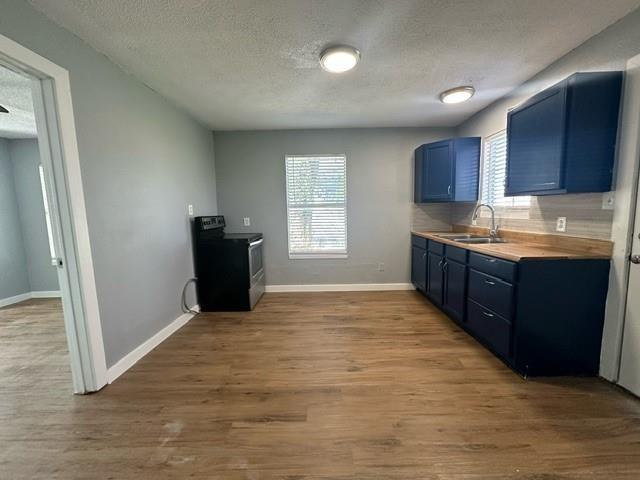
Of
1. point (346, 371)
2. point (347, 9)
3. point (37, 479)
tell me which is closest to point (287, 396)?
point (346, 371)

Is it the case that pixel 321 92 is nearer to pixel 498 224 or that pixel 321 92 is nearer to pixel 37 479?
pixel 498 224

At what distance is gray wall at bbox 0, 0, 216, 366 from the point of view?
1709mm

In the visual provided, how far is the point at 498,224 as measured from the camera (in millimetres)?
2941

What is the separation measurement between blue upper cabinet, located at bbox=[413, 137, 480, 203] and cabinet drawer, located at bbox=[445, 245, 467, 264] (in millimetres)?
791

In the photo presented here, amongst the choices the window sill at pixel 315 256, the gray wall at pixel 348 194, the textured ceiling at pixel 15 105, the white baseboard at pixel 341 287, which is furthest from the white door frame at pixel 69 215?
the window sill at pixel 315 256

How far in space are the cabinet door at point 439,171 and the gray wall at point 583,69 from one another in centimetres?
64

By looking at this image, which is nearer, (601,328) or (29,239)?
(601,328)

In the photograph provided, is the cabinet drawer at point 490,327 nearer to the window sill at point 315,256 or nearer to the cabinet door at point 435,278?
the cabinet door at point 435,278

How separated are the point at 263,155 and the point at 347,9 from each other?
2581 mm

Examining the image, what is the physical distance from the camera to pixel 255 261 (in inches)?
140

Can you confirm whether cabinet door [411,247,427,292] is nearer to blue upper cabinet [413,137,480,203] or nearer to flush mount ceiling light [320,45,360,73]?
blue upper cabinet [413,137,480,203]

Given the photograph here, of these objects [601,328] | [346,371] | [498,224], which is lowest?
[346,371]

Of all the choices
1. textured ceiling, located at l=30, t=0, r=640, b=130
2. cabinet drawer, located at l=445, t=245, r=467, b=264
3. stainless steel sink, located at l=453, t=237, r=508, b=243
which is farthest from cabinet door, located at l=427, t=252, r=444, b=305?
textured ceiling, located at l=30, t=0, r=640, b=130

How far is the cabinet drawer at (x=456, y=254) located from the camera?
8.20 feet
